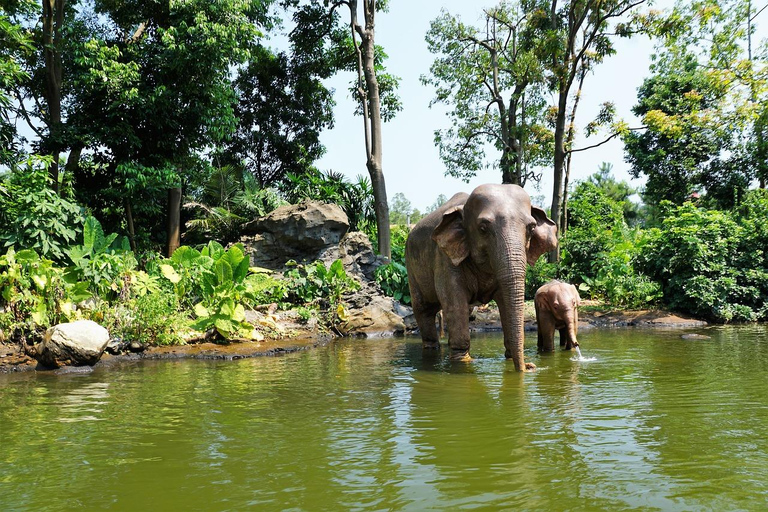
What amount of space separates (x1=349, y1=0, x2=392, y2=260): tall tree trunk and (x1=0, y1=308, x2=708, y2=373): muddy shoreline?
5392 millimetres

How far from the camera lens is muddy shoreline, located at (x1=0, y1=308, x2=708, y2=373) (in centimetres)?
959

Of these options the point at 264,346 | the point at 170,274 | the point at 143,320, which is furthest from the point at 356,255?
the point at 143,320

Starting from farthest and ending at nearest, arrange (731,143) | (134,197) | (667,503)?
(731,143), (134,197), (667,503)

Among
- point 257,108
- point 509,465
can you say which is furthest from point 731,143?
point 509,465

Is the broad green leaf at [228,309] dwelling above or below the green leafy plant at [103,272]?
below

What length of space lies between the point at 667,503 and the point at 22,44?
15.6m

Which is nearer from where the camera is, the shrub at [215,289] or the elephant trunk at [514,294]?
the elephant trunk at [514,294]

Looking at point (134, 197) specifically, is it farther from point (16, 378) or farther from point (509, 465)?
point (509, 465)

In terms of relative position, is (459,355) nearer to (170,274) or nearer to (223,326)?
(223,326)

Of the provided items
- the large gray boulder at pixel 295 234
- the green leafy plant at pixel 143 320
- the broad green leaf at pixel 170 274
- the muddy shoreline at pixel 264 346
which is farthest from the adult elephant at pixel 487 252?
the large gray boulder at pixel 295 234

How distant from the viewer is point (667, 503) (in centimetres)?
309

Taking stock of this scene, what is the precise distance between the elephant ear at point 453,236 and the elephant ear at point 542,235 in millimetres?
1055

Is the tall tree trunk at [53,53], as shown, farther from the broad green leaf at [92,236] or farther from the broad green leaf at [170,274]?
the broad green leaf at [170,274]

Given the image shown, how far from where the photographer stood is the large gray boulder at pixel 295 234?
1792cm
